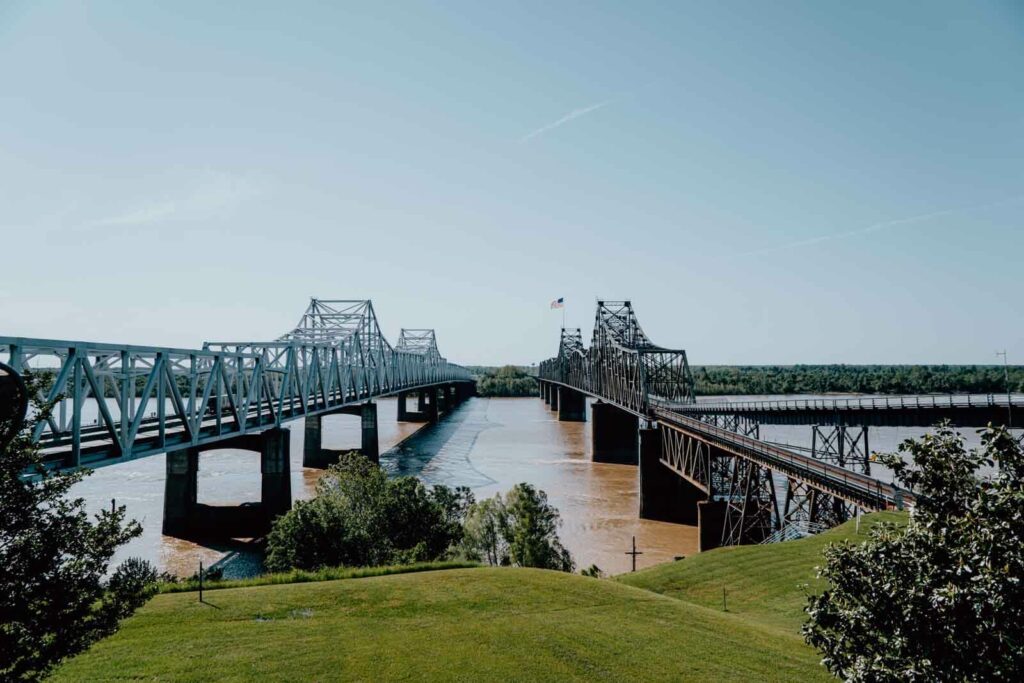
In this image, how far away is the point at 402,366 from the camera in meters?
110

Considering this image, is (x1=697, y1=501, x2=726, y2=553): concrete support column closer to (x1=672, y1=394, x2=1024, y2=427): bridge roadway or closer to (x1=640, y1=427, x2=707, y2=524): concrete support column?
(x1=640, y1=427, x2=707, y2=524): concrete support column

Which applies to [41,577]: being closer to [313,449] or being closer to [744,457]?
[744,457]

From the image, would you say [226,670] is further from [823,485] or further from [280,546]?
[823,485]

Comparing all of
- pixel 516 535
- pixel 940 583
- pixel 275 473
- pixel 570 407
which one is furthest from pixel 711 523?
pixel 570 407

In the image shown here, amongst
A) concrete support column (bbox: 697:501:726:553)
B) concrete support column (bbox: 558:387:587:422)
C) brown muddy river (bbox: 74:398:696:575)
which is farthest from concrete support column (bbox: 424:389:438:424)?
concrete support column (bbox: 697:501:726:553)

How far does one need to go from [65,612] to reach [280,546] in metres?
20.3

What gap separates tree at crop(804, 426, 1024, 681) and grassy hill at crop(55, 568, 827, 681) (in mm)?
6452

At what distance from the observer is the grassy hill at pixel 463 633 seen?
45.8ft

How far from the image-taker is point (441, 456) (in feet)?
248

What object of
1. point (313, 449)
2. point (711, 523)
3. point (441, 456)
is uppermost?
point (313, 449)

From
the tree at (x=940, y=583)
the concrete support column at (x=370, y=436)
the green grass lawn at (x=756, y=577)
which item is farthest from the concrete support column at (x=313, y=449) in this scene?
the tree at (x=940, y=583)

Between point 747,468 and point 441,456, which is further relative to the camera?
point 441,456

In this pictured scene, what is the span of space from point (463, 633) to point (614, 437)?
206ft

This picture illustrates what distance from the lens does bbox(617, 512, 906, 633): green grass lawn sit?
2123 centimetres
